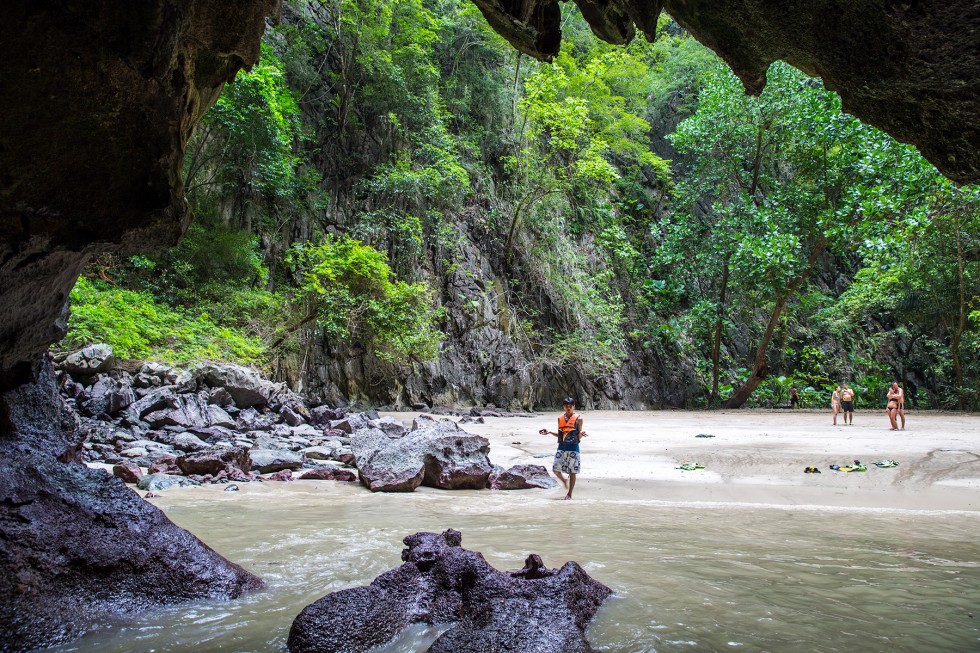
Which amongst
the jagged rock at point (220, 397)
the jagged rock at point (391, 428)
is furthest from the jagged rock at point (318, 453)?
the jagged rock at point (220, 397)

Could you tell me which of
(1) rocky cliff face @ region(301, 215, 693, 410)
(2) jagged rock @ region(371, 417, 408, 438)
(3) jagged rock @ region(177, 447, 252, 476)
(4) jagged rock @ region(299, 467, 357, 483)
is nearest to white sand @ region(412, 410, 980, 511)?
(2) jagged rock @ region(371, 417, 408, 438)

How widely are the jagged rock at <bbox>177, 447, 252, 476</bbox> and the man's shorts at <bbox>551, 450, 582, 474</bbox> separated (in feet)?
14.4

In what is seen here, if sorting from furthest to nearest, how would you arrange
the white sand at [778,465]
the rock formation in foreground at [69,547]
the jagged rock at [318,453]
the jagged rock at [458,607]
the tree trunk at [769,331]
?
the tree trunk at [769,331]
the jagged rock at [318,453]
the white sand at [778,465]
the rock formation in foreground at [69,547]
the jagged rock at [458,607]

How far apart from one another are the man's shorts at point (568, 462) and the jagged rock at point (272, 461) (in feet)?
12.7

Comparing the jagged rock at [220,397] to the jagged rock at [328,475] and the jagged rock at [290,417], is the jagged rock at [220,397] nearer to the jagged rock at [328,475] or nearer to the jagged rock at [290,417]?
the jagged rock at [290,417]

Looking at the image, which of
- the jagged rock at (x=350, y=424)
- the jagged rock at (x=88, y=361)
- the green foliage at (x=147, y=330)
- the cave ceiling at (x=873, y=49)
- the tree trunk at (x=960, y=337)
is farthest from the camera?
the tree trunk at (x=960, y=337)

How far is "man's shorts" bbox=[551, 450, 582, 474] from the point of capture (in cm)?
751

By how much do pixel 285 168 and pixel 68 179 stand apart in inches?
580

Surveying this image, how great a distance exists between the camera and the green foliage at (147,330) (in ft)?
37.3

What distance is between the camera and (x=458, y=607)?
10.4 ft

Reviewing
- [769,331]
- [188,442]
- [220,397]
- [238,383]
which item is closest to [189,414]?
[220,397]

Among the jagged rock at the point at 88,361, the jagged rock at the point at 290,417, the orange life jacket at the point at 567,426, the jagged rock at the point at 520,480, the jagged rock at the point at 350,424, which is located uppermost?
the jagged rock at the point at 88,361

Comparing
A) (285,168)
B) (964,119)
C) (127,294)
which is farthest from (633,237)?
Result: (964,119)

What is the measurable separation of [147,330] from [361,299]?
19.2ft
